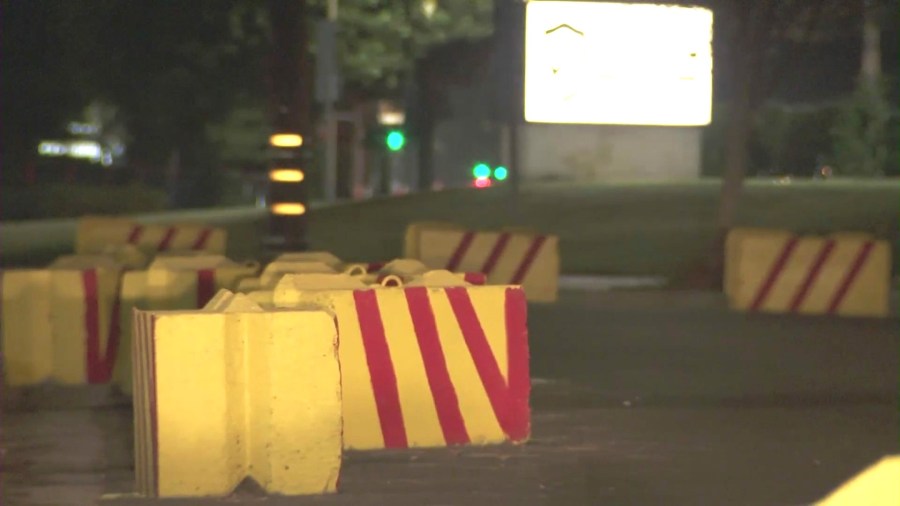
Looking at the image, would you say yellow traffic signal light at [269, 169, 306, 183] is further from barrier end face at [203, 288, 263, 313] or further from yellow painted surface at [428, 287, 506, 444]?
barrier end face at [203, 288, 263, 313]

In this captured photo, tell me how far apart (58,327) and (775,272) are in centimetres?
897

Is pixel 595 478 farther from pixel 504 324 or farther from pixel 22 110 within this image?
pixel 22 110

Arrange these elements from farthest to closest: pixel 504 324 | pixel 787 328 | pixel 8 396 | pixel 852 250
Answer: pixel 852 250, pixel 787 328, pixel 8 396, pixel 504 324

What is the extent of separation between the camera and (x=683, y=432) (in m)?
9.79

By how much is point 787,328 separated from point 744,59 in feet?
14.2

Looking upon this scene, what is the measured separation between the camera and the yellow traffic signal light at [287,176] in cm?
1708

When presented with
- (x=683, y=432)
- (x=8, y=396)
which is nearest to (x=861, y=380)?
(x=683, y=432)

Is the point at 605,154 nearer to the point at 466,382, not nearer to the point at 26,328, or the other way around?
the point at 26,328

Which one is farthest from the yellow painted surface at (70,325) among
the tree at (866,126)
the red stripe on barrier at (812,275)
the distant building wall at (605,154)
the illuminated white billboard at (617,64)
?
the tree at (866,126)

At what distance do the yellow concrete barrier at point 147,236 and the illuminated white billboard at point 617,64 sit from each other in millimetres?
7133

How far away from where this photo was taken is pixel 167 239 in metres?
15.9

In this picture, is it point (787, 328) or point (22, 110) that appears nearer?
point (787, 328)

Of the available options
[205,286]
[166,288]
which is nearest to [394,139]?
[205,286]

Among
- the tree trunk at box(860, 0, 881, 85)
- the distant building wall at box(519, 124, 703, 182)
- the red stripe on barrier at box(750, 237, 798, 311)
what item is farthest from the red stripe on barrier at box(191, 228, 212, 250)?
the tree trunk at box(860, 0, 881, 85)
